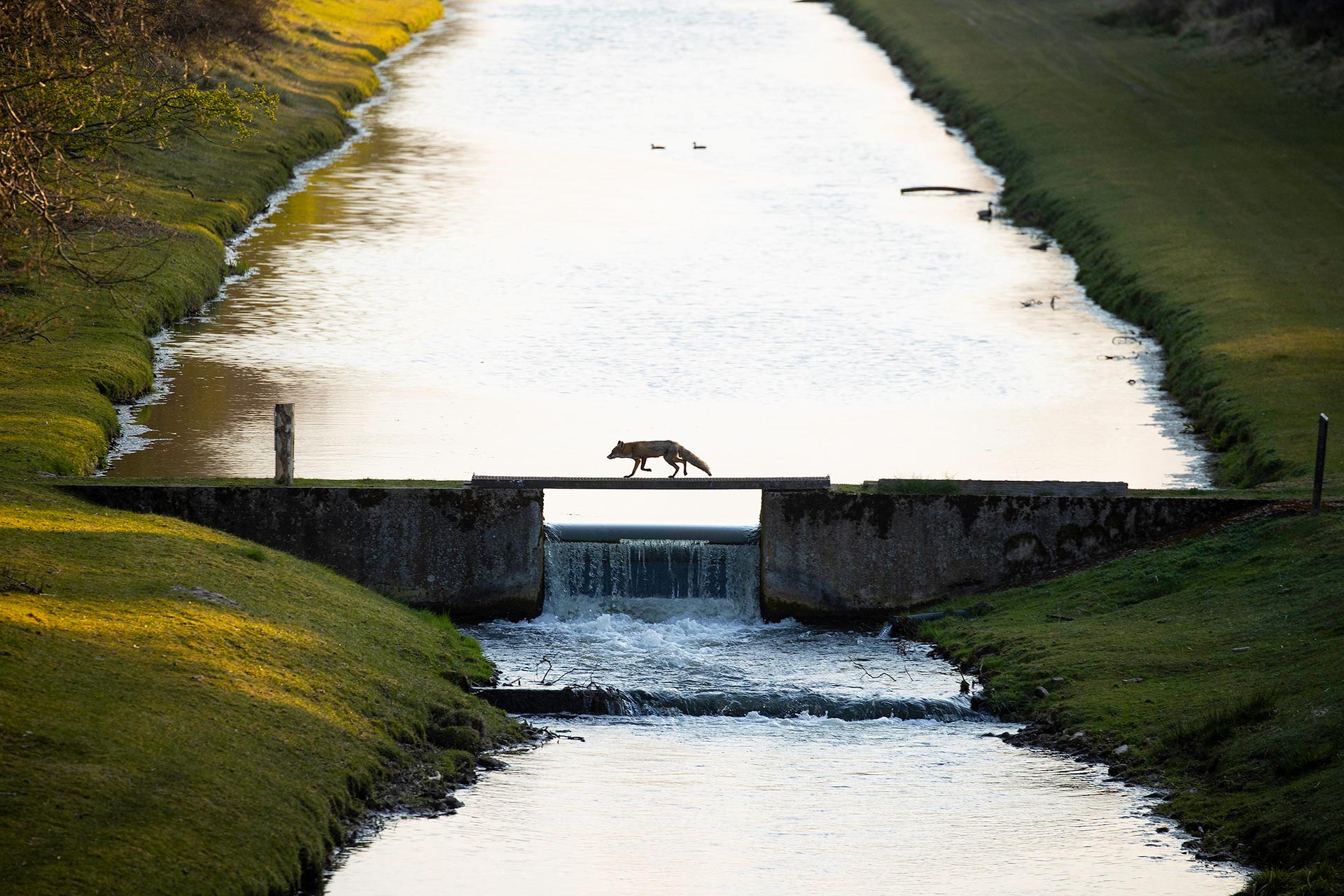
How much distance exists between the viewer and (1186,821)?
21.5 m

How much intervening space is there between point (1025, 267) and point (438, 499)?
1306 inches

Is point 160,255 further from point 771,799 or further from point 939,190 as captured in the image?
point 771,799

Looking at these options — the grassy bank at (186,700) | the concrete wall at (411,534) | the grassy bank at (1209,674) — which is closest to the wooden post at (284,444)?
the concrete wall at (411,534)

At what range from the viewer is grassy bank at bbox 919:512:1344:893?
20891 mm

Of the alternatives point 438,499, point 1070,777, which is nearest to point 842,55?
point 438,499

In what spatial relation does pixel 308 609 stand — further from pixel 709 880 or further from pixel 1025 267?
pixel 1025 267

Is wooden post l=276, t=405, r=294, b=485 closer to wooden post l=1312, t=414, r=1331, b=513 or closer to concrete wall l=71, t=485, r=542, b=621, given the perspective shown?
concrete wall l=71, t=485, r=542, b=621

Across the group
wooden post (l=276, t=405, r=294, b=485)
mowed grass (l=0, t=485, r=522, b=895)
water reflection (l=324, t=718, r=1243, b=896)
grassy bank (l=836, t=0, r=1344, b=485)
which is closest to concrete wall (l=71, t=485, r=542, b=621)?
wooden post (l=276, t=405, r=294, b=485)

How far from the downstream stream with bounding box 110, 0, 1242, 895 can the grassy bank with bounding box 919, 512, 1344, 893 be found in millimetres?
774

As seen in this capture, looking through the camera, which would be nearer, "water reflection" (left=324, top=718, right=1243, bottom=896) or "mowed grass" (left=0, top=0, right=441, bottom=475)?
"water reflection" (left=324, top=718, right=1243, bottom=896)

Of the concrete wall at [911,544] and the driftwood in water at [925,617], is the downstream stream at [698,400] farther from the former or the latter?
the concrete wall at [911,544]

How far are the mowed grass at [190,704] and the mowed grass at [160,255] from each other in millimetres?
5116

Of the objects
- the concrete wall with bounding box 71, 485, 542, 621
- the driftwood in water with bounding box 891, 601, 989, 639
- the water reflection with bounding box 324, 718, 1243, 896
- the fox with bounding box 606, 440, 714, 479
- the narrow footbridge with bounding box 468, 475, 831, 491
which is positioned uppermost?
the fox with bounding box 606, 440, 714, 479

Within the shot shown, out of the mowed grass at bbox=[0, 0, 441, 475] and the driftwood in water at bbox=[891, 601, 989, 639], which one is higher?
the mowed grass at bbox=[0, 0, 441, 475]
